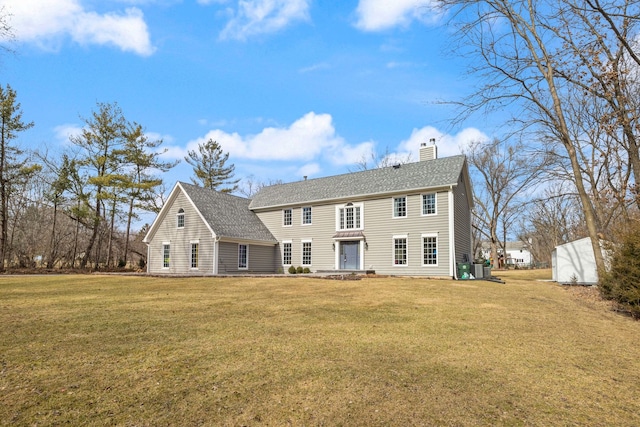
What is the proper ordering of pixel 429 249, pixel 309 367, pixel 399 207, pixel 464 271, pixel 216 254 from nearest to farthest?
pixel 309 367 → pixel 464 271 → pixel 429 249 → pixel 399 207 → pixel 216 254

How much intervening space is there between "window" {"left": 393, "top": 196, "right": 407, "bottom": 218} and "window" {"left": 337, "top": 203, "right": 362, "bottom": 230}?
2398 millimetres

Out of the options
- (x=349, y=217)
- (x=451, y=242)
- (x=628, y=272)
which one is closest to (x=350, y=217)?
(x=349, y=217)

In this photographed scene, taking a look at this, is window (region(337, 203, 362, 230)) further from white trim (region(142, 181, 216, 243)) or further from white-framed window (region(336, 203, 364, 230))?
white trim (region(142, 181, 216, 243))

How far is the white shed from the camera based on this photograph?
62.5ft

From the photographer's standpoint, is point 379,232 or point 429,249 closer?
point 429,249

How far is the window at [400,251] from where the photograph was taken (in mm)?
21812

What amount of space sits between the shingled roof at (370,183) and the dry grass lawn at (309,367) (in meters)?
13.3

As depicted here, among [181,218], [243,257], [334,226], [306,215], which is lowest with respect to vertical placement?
[243,257]

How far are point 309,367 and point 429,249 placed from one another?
1715cm

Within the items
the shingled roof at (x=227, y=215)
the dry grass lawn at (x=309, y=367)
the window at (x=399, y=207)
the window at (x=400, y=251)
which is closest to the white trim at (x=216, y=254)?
the shingled roof at (x=227, y=215)

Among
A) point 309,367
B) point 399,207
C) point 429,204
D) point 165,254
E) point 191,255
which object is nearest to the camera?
point 309,367

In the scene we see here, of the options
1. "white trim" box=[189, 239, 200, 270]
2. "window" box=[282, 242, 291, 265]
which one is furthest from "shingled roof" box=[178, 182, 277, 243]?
"white trim" box=[189, 239, 200, 270]

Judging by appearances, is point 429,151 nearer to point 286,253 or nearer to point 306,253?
point 306,253

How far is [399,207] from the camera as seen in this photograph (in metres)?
22.4
